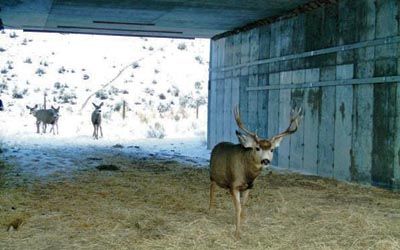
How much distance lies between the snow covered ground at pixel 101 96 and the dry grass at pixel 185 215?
2787mm

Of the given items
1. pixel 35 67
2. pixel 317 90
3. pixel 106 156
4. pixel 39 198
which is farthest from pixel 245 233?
pixel 35 67

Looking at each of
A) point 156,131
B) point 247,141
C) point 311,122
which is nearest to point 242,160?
point 247,141

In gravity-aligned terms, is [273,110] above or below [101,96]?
below

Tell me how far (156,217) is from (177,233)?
102 centimetres

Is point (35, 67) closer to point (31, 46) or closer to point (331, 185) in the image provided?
Result: point (31, 46)

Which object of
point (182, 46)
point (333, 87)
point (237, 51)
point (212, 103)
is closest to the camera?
point (333, 87)

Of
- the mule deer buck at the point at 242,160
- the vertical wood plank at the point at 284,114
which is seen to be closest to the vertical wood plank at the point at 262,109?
the vertical wood plank at the point at 284,114

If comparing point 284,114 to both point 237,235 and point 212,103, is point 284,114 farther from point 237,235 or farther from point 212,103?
point 237,235

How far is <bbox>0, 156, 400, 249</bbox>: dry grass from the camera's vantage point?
6.37 metres

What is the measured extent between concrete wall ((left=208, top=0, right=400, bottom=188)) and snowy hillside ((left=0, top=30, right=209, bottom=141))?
28.4 feet

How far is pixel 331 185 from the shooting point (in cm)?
1102

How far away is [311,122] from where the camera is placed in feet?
42.2

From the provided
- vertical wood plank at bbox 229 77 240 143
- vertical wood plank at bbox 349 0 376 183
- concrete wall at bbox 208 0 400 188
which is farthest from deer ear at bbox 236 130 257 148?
vertical wood plank at bbox 229 77 240 143

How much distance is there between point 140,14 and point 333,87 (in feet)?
19.2
